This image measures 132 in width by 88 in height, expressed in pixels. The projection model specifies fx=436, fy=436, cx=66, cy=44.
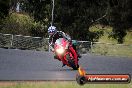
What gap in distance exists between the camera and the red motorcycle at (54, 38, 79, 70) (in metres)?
10.4

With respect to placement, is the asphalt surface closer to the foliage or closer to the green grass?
the green grass

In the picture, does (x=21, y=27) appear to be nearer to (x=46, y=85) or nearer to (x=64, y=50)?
(x=46, y=85)

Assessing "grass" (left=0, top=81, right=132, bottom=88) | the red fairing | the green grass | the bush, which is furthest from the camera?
the bush

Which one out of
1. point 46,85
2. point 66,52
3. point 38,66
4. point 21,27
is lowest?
point 46,85

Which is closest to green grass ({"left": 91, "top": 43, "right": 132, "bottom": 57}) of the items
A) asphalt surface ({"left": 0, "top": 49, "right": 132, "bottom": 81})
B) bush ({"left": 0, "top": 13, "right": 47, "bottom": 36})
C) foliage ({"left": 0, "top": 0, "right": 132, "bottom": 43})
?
bush ({"left": 0, "top": 13, "right": 47, "bottom": 36})

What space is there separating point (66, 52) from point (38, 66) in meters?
5.45

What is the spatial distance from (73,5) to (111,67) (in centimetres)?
2318

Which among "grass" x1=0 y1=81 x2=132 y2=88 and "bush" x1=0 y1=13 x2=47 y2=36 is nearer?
"grass" x1=0 y1=81 x2=132 y2=88

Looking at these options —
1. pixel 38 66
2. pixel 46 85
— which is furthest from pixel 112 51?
pixel 46 85

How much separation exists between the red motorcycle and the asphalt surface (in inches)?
144

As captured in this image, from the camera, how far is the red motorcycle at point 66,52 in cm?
1036

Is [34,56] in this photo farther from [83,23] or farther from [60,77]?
[83,23]

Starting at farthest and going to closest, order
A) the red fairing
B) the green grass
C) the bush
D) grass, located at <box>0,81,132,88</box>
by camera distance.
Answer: the bush
the green grass
grass, located at <box>0,81,132,88</box>
the red fairing

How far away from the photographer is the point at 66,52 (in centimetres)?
1047
